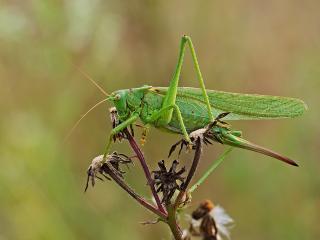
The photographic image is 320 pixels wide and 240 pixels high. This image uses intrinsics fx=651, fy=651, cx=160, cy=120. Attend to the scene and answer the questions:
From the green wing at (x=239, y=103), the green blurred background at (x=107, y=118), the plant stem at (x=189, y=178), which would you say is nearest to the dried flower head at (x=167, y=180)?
the plant stem at (x=189, y=178)

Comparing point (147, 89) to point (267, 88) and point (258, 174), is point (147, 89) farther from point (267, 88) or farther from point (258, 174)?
point (267, 88)

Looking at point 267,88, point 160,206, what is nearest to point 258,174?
point 267,88

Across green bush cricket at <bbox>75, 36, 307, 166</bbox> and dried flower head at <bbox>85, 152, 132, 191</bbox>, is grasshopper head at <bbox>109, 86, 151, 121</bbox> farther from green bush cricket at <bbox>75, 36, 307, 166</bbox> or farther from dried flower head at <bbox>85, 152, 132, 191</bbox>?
dried flower head at <bbox>85, 152, 132, 191</bbox>

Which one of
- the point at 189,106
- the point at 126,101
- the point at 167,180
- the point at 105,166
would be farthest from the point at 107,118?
the point at 167,180

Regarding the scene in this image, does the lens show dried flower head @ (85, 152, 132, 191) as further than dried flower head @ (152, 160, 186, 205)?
Yes

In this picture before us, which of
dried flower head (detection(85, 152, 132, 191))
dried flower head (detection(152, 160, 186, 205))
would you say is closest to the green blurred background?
dried flower head (detection(85, 152, 132, 191))

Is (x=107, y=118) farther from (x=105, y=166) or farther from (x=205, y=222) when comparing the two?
(x=105, y=166)
